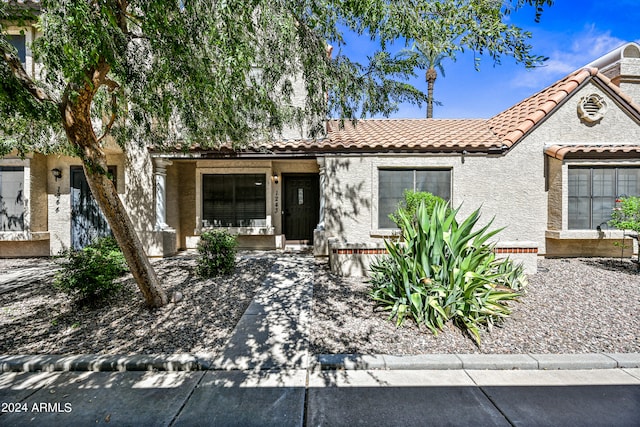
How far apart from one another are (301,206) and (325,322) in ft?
22.6

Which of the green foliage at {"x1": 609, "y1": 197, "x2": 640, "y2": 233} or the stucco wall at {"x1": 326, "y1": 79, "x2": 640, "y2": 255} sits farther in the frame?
the stucco wall at {"x1": 326, "y1": 79, "x2": 640, "y2": 255}

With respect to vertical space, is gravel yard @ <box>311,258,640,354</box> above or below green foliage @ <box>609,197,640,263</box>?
below

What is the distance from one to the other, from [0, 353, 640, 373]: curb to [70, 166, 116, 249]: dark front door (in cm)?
694

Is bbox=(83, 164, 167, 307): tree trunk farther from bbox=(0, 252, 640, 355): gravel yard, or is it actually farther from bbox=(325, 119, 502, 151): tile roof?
bbox=(325, 119, 502, 151): tile roof

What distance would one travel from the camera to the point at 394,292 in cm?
511

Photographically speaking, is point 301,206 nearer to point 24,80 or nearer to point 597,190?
point 24,80

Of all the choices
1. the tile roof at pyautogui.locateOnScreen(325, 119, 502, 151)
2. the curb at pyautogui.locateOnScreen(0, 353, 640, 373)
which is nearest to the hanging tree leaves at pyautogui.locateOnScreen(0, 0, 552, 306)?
the curb at pyautogui.locateOnScreen(0, 353, 640, 373)

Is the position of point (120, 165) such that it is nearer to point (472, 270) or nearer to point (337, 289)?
point (337, 289)

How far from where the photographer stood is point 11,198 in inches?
364

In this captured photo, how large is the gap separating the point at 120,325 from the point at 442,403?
15.5 ft

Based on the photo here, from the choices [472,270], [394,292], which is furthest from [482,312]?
[394,292]

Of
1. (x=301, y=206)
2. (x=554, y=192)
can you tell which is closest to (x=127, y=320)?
(x=301, y=206)

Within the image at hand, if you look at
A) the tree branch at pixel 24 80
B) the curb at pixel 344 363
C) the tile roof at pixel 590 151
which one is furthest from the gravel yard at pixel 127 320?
the tile roof at pixel 590 151

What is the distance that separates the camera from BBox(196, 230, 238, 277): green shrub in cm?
706
